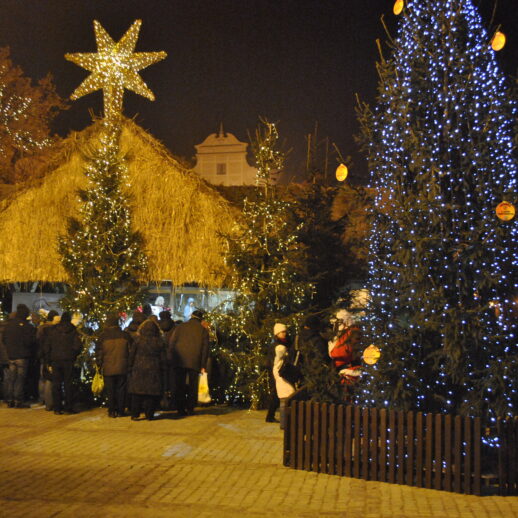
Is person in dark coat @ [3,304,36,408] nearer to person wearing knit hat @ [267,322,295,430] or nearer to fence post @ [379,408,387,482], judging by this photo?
person wearing knit hat @ [267,322,295,430]

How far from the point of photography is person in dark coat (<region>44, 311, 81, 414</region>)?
498 inches

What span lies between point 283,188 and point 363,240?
5.30 meters

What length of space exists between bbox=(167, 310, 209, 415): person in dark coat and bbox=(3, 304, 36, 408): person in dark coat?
295 cm

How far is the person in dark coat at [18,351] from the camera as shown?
13.4 m

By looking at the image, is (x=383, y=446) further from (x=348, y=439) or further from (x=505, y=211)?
(x=505, y=211)

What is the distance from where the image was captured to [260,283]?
13.1m

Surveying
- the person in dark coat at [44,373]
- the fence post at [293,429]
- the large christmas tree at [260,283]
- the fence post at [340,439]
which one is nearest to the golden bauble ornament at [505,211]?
the fence post at [340,439]

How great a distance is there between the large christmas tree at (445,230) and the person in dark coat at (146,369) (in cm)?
430

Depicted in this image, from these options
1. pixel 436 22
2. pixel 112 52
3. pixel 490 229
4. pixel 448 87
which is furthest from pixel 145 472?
pixel 112 52

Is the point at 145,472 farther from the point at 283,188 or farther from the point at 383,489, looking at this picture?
the point at 283,188

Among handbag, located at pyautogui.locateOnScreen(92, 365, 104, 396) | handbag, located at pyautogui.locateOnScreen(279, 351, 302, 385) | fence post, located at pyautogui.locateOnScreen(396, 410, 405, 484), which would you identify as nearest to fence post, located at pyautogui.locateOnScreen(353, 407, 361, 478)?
fence post, located at pyautogui.locateOnScreen(396, 410, 405, 484)

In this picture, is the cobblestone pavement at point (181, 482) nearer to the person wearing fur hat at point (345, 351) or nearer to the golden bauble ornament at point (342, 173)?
the person wearing fur hat at point (345, 351)

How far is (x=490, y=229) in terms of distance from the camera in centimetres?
823

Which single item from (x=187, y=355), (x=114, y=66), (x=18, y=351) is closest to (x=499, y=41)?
(x=187, y=355)
